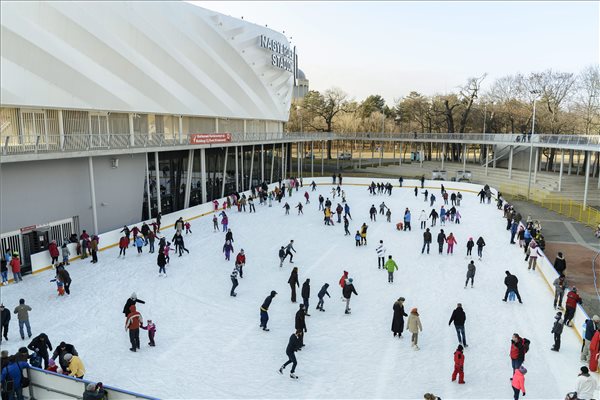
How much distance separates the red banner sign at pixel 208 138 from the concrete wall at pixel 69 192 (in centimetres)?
413

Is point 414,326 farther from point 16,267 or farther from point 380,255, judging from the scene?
point 16,267

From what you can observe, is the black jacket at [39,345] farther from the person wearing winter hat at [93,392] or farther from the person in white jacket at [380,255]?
the person in white jacket at [380,255]

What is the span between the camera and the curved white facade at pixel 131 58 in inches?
696

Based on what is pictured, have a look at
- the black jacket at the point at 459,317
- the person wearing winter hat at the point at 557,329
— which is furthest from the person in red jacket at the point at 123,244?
the person wearing winter hat at the point at 557,329

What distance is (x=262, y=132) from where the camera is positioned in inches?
1602

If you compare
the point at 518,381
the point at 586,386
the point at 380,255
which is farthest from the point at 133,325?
the point at 380,255

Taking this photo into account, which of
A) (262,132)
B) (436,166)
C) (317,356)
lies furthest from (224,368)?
(436,166)

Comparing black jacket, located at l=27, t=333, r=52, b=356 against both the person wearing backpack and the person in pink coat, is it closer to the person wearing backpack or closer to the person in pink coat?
the person wearing backpack

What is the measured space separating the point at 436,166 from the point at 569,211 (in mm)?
25969

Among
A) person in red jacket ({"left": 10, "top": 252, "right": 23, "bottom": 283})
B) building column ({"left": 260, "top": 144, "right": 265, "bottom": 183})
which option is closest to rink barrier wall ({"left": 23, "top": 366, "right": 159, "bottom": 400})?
person in red jacket ({"left": 10, "top": 252, "right": 23, "bottom": 283})

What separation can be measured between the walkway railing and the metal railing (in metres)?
3.77

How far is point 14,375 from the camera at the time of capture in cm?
692

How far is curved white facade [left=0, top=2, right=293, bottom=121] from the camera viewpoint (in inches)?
696

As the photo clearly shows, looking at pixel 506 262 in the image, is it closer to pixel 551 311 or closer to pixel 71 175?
pixel 551 311
